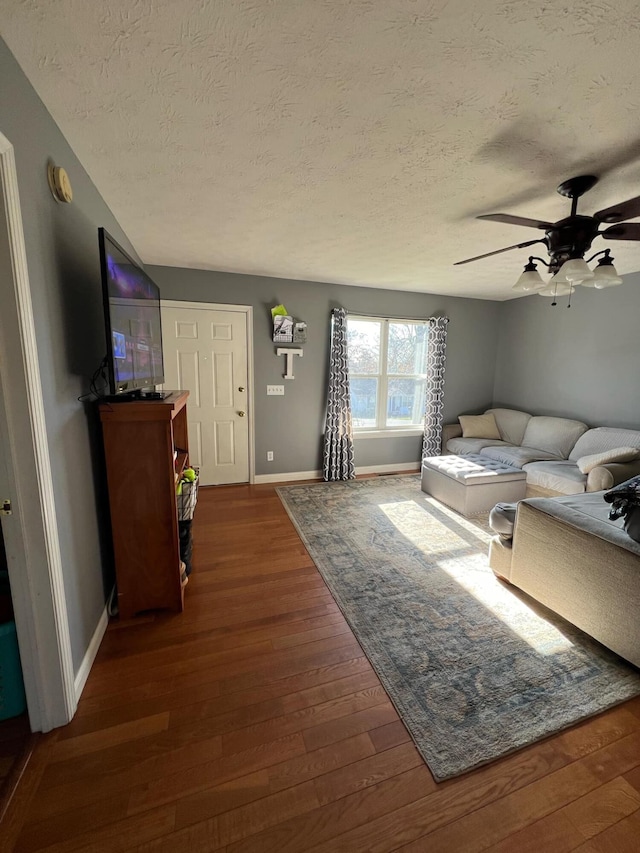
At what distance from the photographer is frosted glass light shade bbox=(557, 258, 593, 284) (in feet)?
5.50

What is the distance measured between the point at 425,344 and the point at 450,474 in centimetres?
202

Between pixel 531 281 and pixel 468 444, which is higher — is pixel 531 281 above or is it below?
above

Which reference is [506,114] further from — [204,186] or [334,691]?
[334,691]

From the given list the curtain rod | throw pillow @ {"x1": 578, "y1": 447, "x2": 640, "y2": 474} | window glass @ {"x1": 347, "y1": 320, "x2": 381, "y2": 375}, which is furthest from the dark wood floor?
the curtain rod

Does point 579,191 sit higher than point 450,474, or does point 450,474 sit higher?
point 579,191

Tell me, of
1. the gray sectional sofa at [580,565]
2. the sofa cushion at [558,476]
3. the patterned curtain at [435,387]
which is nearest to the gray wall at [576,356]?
the sofa cushion at [558,476]

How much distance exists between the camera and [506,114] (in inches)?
49.8

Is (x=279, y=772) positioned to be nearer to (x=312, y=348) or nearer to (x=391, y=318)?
(x=312, y=348)

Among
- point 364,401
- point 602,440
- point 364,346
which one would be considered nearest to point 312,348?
point 364,346

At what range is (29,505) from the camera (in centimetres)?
115

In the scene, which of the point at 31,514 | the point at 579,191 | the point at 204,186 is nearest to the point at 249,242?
the point at 204,186

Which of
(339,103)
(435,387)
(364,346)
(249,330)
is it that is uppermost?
(339,103)

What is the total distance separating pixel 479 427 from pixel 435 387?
821 mm

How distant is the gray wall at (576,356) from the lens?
3.39 meters
